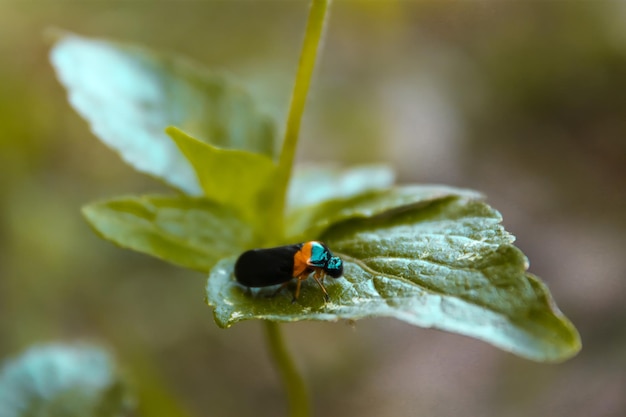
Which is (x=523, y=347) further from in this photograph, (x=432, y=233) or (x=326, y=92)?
(x=326, y=92)

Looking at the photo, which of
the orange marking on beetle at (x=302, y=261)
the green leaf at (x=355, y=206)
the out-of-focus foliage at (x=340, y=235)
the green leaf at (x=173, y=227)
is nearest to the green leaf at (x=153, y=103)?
the out-of-focus foliage at (x=340, y=235)

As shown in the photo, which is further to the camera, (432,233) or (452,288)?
(432,233)

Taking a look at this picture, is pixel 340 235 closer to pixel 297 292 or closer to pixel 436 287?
pixel 297 292

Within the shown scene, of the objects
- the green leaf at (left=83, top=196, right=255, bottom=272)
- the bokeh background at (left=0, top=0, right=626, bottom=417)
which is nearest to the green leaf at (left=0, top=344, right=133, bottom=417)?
the bokeh background at (left=0, top=0, right=626, bottom=417)

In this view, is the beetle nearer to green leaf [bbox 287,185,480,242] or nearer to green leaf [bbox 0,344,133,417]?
green leaf [bbox 287,185,480,242]

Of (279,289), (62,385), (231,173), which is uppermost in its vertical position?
(231,173)

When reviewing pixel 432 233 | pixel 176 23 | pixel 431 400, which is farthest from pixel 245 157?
pixel 176 23

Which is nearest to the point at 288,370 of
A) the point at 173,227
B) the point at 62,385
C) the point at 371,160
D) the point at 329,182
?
the point at 173,227
